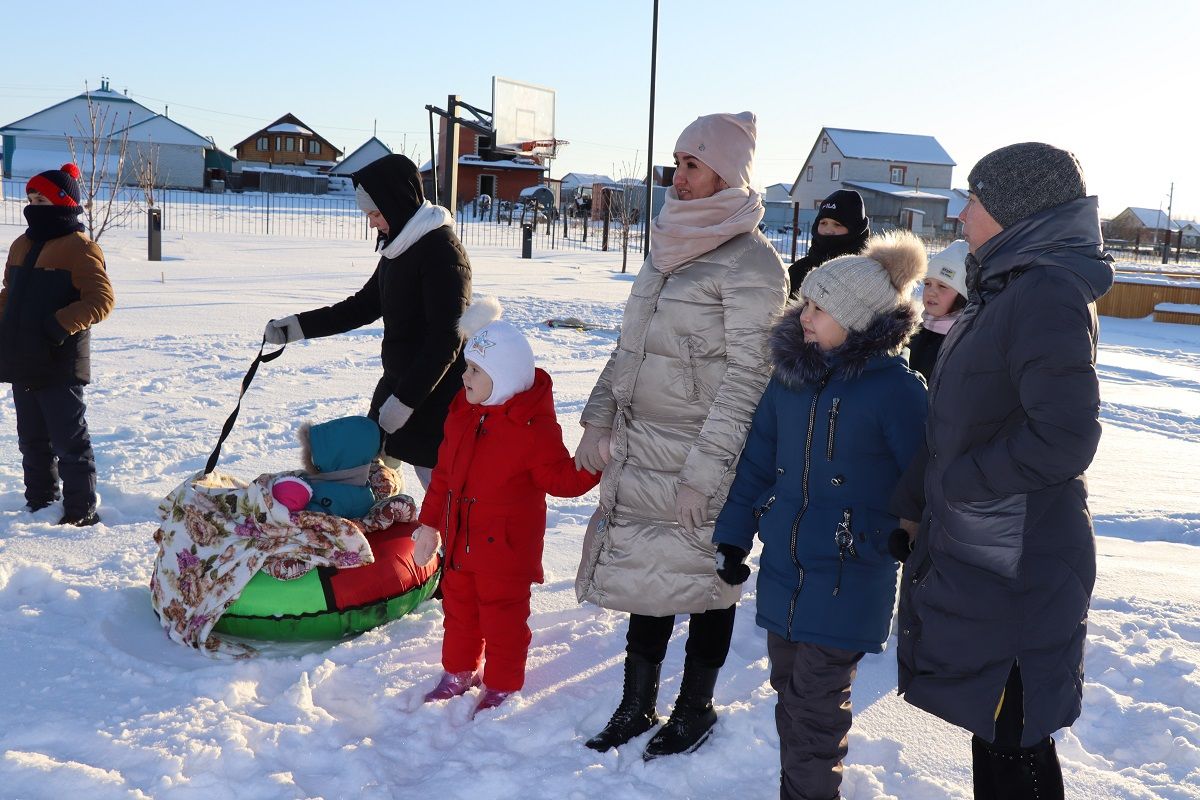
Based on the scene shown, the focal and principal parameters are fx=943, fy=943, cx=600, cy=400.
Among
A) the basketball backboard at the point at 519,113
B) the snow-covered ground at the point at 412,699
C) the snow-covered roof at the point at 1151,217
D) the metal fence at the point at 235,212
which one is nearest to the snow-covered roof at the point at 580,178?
the metal fence at the point at 235,212

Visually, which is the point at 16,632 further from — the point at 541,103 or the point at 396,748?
the point at 541,103

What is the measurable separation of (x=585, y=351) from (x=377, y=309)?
22.7 feet

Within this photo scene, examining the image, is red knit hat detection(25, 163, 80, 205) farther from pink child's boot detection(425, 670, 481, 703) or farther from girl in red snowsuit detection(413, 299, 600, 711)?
pink child's boot detection(425, 670, 481, 703)

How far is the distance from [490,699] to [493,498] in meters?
0.70

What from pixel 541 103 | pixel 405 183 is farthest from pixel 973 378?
pixel 541 103

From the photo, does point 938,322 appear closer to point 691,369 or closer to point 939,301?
point 939,301

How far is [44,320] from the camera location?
4578 millimetres

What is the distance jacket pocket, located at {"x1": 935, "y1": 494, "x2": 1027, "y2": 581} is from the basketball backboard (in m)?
13.1

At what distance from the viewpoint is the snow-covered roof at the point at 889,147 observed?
5534 cm

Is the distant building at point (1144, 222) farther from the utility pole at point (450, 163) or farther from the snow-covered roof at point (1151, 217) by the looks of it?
the utility pole at point (450, 163)

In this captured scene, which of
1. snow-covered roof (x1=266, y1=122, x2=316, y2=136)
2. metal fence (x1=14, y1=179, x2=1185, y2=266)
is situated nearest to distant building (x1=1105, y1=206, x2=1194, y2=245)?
metal fence (x1=14, y1=179, x2=1185, y2=266)

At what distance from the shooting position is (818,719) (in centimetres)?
248

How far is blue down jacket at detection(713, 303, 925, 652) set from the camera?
2.44 meters

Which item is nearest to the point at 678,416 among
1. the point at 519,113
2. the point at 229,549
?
the point at 229,549
